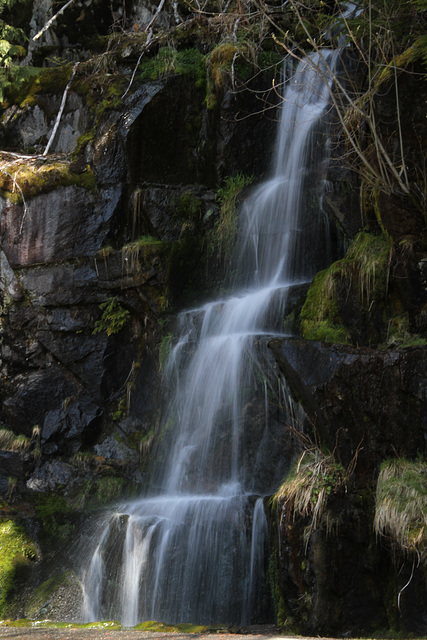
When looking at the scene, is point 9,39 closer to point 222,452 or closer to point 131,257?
point 131,257

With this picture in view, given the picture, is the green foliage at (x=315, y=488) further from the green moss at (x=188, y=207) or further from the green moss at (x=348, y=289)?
the green moss at (x=188, y=207)

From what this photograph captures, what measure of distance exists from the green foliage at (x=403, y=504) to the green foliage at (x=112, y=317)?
5762 millimetres

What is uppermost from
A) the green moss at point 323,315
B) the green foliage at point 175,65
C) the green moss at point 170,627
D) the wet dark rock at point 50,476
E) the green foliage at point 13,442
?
the green foliage at point 175,65

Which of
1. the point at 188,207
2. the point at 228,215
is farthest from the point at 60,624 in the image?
the point at 188,207

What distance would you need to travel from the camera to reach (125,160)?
11320 mm

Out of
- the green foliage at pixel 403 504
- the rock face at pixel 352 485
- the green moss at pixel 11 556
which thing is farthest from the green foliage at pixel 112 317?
the green foliage at pixel 403 504

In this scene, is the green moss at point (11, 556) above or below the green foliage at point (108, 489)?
below

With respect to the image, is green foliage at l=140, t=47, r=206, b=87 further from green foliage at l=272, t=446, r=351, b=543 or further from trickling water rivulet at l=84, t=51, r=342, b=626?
green foliage at l=272, t=446, r=351, b=543

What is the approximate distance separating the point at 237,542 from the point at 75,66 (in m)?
10.4

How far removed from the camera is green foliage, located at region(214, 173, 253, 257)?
34.7 feet

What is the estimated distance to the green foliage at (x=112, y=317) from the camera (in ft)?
34.4

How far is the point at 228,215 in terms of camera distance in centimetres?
1070

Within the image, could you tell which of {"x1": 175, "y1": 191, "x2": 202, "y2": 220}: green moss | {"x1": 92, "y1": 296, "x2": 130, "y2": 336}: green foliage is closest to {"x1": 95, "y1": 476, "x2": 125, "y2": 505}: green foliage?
{"x1": 92, "y1": 296, "x2": 130, "y2": 336}: green foliage

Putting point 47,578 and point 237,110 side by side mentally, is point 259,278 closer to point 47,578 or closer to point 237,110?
point 237,110
